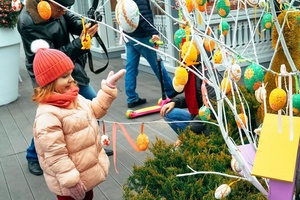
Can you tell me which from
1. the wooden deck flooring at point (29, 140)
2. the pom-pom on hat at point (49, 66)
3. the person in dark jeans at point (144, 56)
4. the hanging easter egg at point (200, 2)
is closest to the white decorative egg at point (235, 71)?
the hanging easter egg at point (200, 2)

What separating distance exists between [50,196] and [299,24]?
234cm

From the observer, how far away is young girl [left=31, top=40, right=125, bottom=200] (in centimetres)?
217

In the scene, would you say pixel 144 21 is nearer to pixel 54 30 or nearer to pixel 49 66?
pixel 54 30

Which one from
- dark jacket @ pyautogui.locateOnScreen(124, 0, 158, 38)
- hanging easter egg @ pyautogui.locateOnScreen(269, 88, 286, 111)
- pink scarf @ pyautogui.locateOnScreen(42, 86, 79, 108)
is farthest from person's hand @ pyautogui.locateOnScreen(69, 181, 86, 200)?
dark jacket @ pyautogui.locateOnScreen(124, 0, 158, 38)

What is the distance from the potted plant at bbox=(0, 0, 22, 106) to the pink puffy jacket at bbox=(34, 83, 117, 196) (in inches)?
155

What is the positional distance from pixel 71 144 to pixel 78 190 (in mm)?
279

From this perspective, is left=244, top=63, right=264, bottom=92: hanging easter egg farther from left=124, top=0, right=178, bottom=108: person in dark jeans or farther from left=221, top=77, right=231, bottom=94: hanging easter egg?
left=124, top=0, right=178, bottom=108: person in dark jeans

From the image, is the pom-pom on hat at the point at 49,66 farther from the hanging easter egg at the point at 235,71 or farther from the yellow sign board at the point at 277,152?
the yellow sign board at the point at 277,152

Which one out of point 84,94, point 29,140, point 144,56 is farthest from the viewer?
point 144,56

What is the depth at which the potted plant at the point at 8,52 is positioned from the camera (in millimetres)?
5780

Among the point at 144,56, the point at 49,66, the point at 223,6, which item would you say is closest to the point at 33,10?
the point at 49,66

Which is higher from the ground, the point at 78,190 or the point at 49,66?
the point at 49,66

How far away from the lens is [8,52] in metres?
6.08

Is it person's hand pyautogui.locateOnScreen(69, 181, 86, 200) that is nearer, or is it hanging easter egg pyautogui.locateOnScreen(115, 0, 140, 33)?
hanging easter egg pyautogui.locateOnScreen(115, 0, 140, 33)
